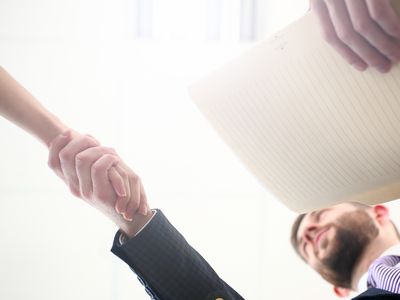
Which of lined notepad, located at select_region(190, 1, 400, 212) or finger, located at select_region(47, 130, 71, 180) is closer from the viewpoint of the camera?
lined notepad, located at select_region(190, 1, 400, 212)

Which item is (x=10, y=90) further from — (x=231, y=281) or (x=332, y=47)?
(x=231, y=281)

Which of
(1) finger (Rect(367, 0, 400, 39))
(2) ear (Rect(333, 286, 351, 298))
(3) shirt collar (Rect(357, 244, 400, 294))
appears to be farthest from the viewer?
(2) ear (Rect(333, 286, 351, 298))

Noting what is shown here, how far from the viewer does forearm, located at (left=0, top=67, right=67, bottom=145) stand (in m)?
0.78

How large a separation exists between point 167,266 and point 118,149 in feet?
2.90

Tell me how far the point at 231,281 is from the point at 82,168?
1.13 meters

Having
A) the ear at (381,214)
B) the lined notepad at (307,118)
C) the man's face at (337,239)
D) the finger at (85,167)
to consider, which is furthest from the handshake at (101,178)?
the ear at (381,214)

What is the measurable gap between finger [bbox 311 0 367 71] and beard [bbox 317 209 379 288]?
1.11 m

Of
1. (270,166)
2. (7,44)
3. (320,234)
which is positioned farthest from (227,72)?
(7,44)

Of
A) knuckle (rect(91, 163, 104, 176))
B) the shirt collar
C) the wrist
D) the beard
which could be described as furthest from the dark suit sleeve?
the beard

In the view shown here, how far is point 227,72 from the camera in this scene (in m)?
0.58

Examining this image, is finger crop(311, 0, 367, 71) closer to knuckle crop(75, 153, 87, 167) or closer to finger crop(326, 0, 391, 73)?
finger crop(326, 0, 391, 73)

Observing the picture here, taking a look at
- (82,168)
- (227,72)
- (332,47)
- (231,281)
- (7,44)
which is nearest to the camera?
(332,47)

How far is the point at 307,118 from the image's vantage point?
0.57m

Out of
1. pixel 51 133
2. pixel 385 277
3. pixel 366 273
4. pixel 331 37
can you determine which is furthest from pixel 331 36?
pixel 366 273
